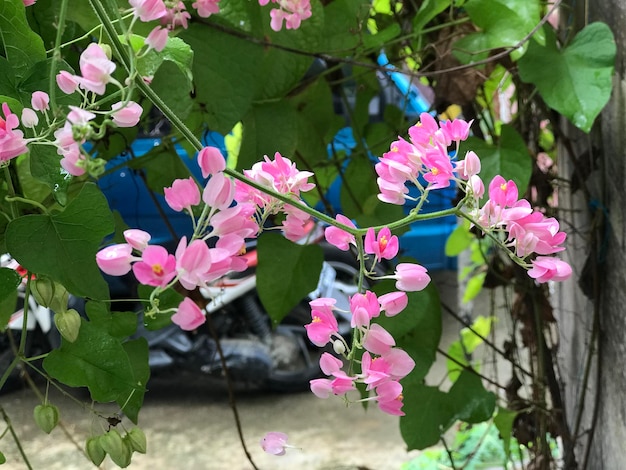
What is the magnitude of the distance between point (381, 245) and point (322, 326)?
48 millimetres

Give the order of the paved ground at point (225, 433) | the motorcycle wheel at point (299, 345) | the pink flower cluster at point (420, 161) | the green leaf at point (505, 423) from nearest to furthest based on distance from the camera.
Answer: the pink flower cluster at point (420, 161) < the green leaf at point (505, 423) < the paved ground at point (225, 433) < the motorcycle wheel at point (299, 345)

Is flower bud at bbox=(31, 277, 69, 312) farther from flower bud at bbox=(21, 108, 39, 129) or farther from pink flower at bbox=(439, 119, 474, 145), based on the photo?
pink flower at bbox=(439, 119, 474, 145)

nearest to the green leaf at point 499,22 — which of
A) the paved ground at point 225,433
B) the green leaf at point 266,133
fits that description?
the green leaf at point 266,133

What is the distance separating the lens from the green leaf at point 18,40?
39 centimetres

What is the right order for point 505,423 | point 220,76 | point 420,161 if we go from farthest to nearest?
point 505,423 → point 220,76 → point 420,161

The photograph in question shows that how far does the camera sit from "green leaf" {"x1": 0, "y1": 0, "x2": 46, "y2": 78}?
0.39 metres

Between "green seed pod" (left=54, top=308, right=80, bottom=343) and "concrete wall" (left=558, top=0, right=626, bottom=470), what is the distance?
48 cm

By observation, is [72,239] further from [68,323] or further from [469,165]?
[469,165]

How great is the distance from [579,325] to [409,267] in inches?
23.3

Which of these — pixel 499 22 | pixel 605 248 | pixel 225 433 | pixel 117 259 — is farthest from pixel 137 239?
pixel 225 433

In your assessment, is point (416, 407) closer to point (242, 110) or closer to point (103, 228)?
point (242, 110)

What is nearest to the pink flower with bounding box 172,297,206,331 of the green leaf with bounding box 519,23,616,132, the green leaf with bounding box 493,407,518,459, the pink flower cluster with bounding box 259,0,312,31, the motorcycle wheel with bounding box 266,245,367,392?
the pink flower cluster with bounding box 259,0,312,31

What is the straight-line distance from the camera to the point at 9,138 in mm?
307

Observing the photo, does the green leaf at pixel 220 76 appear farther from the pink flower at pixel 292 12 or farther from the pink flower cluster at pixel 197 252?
the pink flower cluster at pixel 197 252
